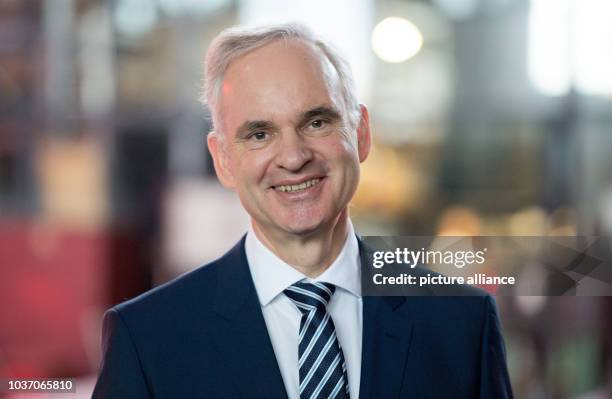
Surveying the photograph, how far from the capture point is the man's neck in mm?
1218

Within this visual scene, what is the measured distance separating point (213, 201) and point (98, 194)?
0.36 metres

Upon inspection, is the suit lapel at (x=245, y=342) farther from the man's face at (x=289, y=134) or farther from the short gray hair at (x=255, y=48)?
the short gray hair at (x=255, y=48)

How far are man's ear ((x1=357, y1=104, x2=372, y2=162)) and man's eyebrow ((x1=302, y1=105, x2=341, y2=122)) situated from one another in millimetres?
64

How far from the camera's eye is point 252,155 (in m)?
1.17

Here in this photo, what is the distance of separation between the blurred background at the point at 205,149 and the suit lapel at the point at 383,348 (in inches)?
21.3

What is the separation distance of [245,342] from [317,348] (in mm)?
114

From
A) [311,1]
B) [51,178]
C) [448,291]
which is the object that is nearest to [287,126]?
[448,291]

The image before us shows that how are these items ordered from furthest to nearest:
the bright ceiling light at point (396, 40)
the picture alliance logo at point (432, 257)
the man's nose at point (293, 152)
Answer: the bright ceiling light at point (396, 40) → the picture alliance logo at point (432, 257) → the man's nose at point (293, 152)

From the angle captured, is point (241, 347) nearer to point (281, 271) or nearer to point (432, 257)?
point (281, 271)

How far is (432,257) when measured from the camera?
1354mm

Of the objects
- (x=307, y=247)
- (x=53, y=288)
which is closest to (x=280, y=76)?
(x=307, y=247)

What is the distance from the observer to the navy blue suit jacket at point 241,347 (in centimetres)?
120

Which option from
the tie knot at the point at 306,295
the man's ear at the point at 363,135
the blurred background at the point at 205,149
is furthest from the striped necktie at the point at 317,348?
the blurred background at the point at 205,149

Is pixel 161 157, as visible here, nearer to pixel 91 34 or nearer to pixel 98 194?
pixel 98 194
